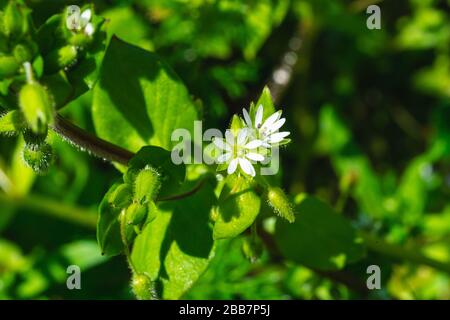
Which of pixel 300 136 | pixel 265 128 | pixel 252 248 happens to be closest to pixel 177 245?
pixel 252 248

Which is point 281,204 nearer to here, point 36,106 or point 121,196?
point 121,196

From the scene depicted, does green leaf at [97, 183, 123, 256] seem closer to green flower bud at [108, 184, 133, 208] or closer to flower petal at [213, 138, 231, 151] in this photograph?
green flower bud at [108, 184, 133, 208]

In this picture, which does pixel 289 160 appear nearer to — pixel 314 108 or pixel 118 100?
pixel 314 108

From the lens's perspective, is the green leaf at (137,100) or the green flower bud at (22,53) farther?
the green leaf at (137,100)

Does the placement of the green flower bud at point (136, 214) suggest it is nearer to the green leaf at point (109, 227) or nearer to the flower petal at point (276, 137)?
the green leaf at point (109, 227)

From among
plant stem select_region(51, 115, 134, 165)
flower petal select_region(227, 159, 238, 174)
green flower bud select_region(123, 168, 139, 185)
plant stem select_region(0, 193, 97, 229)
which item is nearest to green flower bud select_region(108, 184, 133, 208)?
green flower bud select_region(123, 168, 139, 185)

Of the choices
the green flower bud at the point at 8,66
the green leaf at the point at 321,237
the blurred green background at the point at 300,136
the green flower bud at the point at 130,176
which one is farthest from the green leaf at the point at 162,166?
the blurred green background at the point at 300,136
